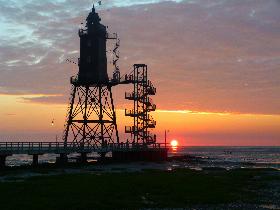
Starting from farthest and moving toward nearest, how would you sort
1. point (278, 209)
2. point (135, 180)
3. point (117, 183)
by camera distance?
point (135, 180)
point (117, 183)
point (278, 209)

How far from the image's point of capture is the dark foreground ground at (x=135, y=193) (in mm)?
29812

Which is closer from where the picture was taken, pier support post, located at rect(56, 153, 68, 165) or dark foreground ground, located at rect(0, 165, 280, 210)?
dark foreground ground, located at rect(0, 165, 280, 210)

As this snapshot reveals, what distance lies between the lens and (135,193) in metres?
35.1

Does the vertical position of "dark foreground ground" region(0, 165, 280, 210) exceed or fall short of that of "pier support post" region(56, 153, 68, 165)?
it falls short

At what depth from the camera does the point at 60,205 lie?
28625mm

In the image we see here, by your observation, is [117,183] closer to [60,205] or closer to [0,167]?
[60,205]

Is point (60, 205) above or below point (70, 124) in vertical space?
below

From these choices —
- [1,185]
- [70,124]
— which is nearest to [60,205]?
[1,185]

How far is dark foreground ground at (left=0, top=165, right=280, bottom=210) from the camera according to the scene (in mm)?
29812

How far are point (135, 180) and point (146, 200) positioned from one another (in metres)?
11.3

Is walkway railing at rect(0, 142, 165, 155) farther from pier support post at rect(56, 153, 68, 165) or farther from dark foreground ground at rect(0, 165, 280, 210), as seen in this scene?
dark foreground ground at rect(0, 165, 280, 210)

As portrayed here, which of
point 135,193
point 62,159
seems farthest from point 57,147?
point 135,193

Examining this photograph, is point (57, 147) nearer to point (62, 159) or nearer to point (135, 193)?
point (62, 159)

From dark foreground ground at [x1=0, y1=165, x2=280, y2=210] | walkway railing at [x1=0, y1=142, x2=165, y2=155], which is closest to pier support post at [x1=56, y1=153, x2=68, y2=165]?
walkway railing at [x1=0, y1=142, x2=165, y2=155]
